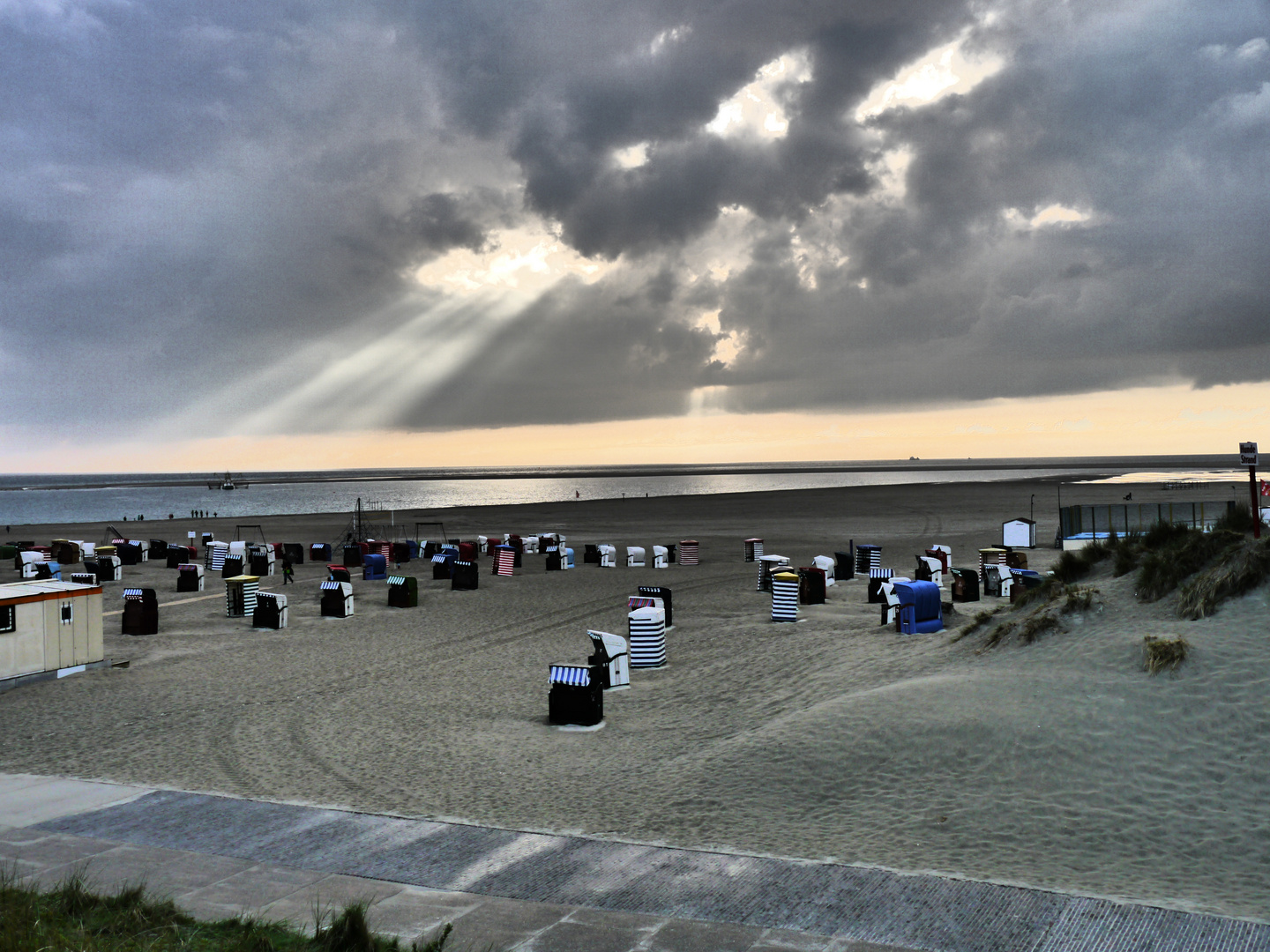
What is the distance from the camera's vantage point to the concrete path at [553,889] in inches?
249

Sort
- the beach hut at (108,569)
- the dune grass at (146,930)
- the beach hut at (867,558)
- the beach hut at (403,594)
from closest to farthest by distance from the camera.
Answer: the dune grass at (146,930) → the beach hut at (403,594) → the beach hut at (867,558) → the beach hut at (108,569)

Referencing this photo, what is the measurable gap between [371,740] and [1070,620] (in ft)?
36.0

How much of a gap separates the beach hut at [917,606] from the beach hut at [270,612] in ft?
52.4

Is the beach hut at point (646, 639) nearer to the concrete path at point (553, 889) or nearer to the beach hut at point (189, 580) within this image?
the concrete path at point (553, 889)

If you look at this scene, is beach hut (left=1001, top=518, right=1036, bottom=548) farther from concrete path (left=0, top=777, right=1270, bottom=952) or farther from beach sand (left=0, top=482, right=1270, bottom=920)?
concrete path (left=0, top=777, right=1270, bottom=952)

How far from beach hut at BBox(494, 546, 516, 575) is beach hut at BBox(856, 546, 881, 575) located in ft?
45.2

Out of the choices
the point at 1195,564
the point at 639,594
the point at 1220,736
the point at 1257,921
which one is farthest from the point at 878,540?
the point at 1257,921

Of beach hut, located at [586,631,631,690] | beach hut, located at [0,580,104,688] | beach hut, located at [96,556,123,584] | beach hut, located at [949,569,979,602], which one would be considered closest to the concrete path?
beach hut, located at [586,631,631,690]

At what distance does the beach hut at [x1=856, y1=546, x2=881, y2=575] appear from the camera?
3134cm

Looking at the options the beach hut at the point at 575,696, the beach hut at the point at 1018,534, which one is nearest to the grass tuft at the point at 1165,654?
the beach hut at the point at 575,696

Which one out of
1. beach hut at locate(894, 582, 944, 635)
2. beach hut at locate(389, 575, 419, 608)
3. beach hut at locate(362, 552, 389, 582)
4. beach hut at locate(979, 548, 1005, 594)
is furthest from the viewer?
beach hut at locate(362, 552, 389, 582)

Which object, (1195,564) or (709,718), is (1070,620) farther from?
(709,718)

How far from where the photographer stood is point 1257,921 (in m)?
6.47

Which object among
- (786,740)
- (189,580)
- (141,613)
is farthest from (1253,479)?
(189,580)
